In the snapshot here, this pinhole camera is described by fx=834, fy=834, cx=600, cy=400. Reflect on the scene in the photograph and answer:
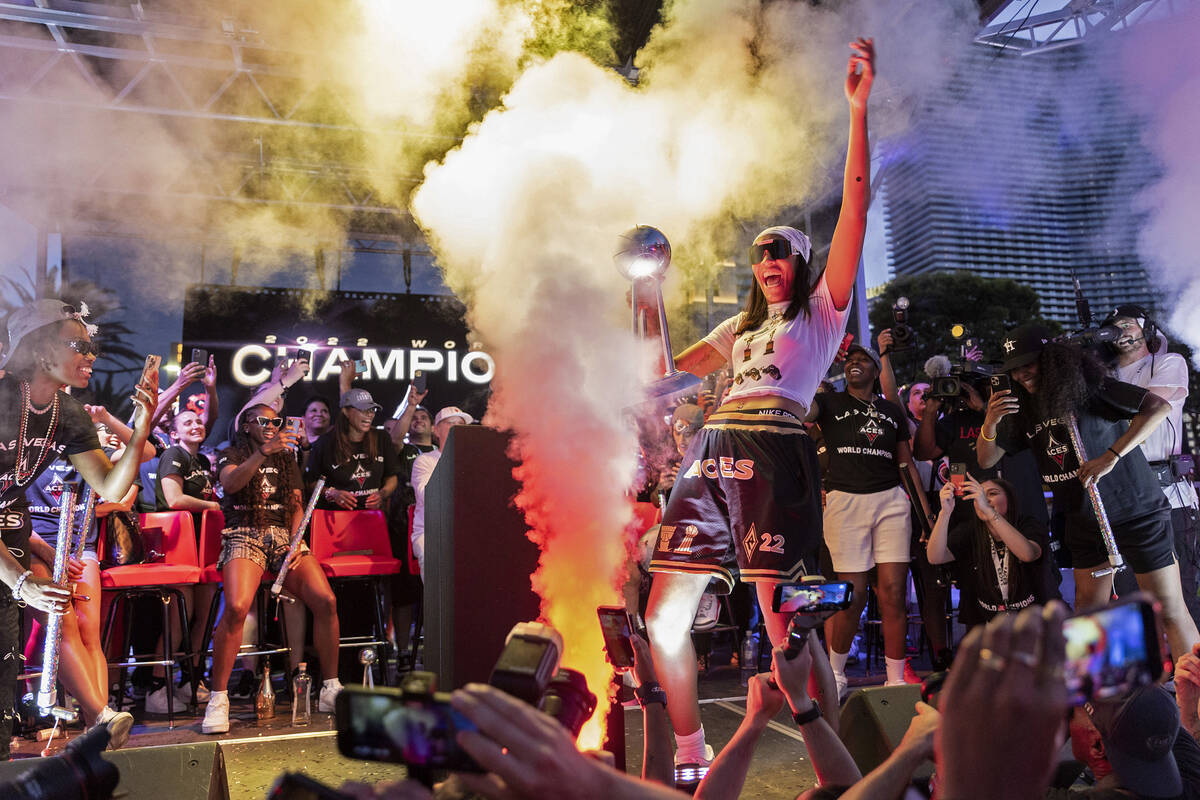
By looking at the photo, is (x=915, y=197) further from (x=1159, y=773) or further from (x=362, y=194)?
(x=1159, y=773)

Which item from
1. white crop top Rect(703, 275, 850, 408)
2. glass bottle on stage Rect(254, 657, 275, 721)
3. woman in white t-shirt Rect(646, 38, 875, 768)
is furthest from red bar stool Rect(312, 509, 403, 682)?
white crop top Rect(703, 275, 850, 408)

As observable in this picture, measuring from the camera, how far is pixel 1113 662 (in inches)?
35.4

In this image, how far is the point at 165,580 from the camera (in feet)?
17.8

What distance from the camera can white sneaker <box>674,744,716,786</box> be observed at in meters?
2.93

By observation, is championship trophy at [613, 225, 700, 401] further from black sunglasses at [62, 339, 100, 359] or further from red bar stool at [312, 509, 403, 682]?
red bar stool at [312, 509, 403, 682]

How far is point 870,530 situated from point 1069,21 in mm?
5893

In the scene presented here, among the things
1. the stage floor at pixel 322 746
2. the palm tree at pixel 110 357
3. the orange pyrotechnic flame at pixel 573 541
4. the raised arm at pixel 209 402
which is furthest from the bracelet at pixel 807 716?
the palm tree at pixel 110 357

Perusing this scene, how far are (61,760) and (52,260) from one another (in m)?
11.8

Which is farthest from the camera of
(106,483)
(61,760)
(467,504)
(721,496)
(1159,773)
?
(106,483)

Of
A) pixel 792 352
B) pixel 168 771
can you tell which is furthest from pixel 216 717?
pixel 792 352

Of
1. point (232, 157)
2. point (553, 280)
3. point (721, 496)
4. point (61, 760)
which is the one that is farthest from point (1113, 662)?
point (232, 157)

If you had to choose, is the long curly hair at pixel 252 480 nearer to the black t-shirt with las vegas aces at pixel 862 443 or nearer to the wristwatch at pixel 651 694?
the black t-shirt with las vegas aces at pixel 862 443

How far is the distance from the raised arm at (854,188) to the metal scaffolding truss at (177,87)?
6889mm

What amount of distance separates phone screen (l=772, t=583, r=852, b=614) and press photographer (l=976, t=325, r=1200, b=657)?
292cm
